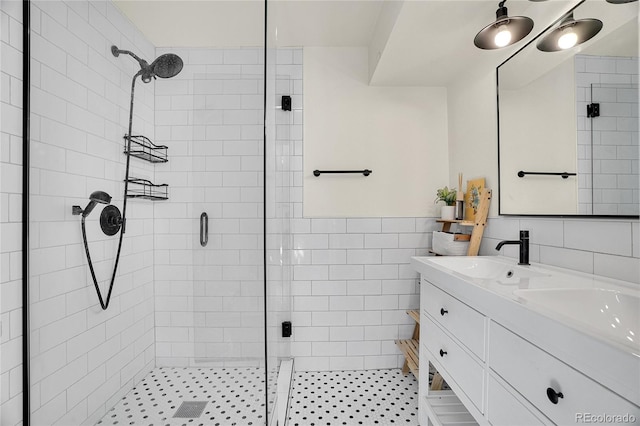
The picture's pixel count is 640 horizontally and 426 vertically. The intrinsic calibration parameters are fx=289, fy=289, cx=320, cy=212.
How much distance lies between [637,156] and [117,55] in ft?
6.53

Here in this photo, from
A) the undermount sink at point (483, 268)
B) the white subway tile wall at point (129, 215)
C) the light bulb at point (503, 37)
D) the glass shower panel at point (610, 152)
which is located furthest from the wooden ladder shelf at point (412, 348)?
the light bulb at point (503, 37)

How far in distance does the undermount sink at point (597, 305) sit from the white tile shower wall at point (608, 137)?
33 cm

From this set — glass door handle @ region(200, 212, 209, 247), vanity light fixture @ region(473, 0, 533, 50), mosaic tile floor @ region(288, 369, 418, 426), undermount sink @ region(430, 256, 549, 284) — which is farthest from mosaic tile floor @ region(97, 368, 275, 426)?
vanity light fixture @ region(473, 0, 533, 50)

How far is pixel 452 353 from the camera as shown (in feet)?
4.21

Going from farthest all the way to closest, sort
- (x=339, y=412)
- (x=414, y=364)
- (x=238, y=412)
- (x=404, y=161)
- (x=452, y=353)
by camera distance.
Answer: (x=404, y=161)
(x=414, y=364)
(x=339, y=412)
(x=452, y=353)
(x=238, y=412)

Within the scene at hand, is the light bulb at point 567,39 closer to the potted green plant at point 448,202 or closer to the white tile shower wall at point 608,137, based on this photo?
the white tile shower wall at point 608,137

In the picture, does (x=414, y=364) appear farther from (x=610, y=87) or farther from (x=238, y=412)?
(x=610, y=87)

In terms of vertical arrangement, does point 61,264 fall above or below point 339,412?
above

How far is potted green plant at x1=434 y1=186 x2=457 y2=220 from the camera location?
209 cm

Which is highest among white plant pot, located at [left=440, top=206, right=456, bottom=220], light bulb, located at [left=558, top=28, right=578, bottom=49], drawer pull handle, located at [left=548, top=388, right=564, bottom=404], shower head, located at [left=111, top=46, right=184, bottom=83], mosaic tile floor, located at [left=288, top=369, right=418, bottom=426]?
light bulb, located at [left=558, top=28, right=578, bottom=49]

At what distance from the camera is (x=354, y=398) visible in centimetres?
191

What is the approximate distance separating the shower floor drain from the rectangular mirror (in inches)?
68.8

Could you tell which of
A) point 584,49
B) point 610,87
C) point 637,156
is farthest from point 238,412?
point 584,49

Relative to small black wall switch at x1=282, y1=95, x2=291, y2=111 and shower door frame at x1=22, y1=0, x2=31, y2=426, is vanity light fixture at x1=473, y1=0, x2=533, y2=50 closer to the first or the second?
small black wall switch at x1=282, y1=95, x2=291, y2=111
